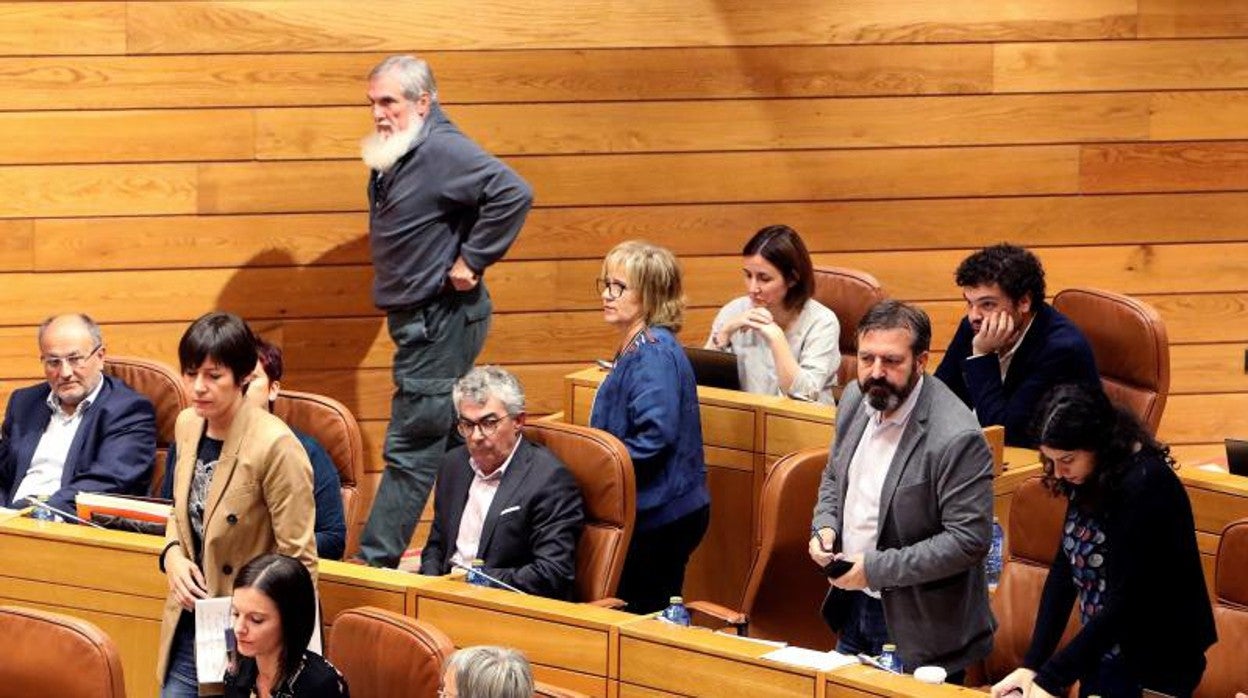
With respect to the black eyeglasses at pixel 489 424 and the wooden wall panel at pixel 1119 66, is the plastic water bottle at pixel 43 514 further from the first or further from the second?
the wooden wall panel at pixel 1119 66

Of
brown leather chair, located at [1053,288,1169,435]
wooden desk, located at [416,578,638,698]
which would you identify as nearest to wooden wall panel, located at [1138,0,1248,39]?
brown leather chair, located at [1053,288,1169,435]

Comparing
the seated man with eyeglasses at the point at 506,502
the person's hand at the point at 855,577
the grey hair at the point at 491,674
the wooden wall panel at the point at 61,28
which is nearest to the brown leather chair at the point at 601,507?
the seated man with eyeglasses at the point at 506,502

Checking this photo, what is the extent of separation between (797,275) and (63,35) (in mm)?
2136

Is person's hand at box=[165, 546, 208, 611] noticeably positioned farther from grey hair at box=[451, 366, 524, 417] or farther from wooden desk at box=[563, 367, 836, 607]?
wooden desk at box=[563, 367, 836, 607]

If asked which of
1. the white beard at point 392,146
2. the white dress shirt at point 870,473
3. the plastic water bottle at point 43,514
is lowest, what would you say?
the plastic water bottle at point 43,514

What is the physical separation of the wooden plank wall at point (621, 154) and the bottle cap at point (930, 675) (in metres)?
2.76

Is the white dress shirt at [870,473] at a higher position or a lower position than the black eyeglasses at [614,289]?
lower

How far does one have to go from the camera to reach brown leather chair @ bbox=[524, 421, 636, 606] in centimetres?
441

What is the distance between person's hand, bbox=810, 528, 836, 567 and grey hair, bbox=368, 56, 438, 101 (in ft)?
6.92

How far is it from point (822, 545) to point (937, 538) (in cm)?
25

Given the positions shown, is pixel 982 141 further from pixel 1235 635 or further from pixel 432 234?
pixel 1235 635

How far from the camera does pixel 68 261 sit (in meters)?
5.78

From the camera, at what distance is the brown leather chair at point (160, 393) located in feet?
16.8

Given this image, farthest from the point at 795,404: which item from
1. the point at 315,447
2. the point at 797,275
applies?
the point at 315,447
